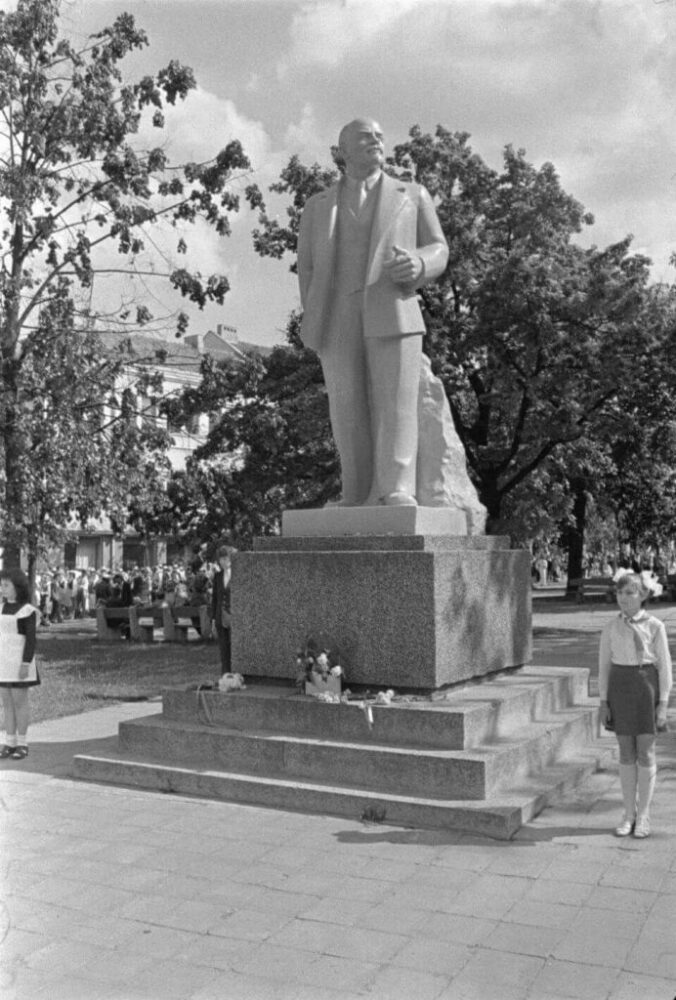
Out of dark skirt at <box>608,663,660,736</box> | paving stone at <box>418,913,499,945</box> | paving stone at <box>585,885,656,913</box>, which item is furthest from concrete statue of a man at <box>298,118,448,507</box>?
paving stone at <box>418,913,499,945</box>

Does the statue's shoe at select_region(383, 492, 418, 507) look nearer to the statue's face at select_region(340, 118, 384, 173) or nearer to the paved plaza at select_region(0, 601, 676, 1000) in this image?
the paved plaza at select_region(0, 601, 676, 1000)

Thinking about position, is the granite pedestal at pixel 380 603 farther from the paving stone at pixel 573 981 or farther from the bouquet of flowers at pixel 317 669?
the paving stone at pixel 573 981

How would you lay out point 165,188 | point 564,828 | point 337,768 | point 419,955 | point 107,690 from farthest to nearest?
point 165,188, point 107,690, point 337,768, point 564,828, point 419,955

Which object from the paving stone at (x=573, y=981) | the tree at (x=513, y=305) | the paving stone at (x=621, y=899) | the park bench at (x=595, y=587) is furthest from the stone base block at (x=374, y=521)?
the park bench at (x=595, y=587)

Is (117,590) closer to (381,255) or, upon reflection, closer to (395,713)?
(381,255)

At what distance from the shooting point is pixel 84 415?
15.7 m

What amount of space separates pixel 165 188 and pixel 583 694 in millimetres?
11592

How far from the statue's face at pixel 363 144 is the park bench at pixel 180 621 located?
12.8m

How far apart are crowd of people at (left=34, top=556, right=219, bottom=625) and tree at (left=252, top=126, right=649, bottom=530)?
5684mm

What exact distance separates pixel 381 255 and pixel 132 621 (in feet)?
46.0

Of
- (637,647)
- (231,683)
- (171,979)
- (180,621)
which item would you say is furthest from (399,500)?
(180,621)

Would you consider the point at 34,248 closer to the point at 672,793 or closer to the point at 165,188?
the point at 165,188

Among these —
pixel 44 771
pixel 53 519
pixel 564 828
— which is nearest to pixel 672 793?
pixel 564 828

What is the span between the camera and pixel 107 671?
14227 mm
